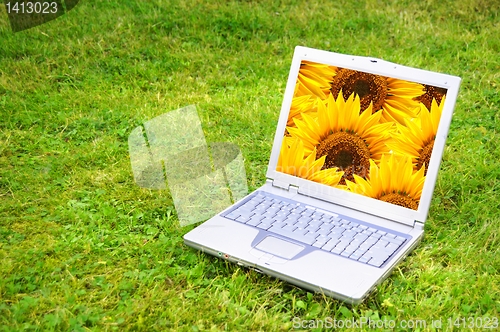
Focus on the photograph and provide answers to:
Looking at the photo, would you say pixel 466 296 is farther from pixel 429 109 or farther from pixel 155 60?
pixel 155 60

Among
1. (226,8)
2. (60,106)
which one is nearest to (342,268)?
(60,106)

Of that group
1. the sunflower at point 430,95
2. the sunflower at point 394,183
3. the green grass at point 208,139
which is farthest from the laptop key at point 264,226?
the sunflower at point 430,95

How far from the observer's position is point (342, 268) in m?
2.54

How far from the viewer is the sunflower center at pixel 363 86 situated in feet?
9.37

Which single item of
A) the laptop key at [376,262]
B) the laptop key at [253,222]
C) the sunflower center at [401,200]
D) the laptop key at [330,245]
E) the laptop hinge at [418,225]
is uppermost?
the sunflower center at [401,200]

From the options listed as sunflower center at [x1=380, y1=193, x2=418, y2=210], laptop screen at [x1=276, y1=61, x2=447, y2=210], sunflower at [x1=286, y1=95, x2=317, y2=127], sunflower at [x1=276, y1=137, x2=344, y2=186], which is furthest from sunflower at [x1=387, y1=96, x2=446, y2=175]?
sunflower at [x1=286, y1=95, x2=317, y2=127]

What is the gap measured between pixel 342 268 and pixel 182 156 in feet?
5.20

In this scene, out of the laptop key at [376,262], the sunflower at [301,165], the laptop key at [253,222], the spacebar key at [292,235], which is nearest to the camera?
the laptop key at [376,262]

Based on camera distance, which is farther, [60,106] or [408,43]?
[408,43]

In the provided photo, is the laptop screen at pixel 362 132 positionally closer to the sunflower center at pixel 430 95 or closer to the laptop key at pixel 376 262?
the sunflower center at pixel 430 95

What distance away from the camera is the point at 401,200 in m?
2.82

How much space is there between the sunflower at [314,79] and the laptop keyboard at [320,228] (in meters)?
0.52

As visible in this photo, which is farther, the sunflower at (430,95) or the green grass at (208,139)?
the sunflower at (430,95)

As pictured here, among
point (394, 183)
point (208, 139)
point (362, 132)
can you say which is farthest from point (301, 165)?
point (208, 139)
